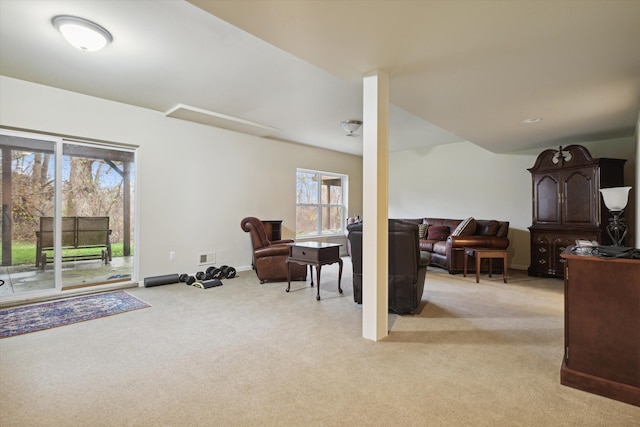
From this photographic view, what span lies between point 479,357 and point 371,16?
2454mm

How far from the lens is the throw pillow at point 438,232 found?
618cm

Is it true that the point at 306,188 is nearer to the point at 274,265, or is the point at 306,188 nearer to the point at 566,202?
the point at 274,265

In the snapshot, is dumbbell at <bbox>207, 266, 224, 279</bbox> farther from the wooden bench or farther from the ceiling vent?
the ceiling vent

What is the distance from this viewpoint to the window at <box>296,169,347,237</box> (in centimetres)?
685

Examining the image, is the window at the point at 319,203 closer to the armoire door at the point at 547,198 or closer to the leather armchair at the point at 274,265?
the leather armchair at the point at 274,265

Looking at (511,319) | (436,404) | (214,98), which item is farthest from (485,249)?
(214,98)

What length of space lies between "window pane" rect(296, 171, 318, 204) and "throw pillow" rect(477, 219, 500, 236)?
347 centimetres

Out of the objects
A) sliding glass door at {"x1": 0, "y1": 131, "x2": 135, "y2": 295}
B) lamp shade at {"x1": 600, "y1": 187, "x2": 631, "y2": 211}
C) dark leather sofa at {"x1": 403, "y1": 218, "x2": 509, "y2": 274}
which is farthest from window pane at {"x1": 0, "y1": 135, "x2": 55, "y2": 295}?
lamp shade at {"x1": 600, "y1": 187, "x2": 631, "y2": 211}

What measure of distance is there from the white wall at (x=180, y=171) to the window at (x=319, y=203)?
1.58ft

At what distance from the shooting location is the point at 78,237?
433 centimetres

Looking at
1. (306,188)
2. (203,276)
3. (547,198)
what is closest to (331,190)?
(306,188)

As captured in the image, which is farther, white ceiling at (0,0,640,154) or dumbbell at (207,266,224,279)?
dumbbell at (207,266,224,279)

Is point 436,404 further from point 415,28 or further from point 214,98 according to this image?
point 214,98

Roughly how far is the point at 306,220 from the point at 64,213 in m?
4.21
